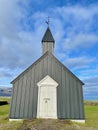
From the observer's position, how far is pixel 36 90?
55.0 feet

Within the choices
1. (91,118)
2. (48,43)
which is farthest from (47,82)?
(91,118)

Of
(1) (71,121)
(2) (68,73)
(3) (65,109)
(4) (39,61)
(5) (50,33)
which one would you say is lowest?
(1) (71,121)

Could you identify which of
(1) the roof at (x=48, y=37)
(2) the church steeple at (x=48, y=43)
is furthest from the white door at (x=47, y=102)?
(1) the roof at (x=48, y=37)

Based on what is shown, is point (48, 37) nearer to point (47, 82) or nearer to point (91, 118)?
point (47, 82)

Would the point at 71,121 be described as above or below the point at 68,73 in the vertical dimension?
below

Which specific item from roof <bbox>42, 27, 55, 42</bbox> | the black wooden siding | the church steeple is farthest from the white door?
roof <bbox>42, 27, 55, 42</bbox>

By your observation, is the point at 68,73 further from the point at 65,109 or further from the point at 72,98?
the point at 65,109

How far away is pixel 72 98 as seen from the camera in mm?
16531

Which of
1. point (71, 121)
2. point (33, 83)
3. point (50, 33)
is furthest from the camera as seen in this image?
point (50, 33)

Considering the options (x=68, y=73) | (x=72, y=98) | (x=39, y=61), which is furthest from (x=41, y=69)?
(x=72, y=98)

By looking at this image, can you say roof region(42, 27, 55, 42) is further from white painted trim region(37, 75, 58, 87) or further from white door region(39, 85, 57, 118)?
white door region(39, 85, 57, 118)

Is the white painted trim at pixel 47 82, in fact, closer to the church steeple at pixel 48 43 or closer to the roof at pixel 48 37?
the church steeple at pixel 48 43

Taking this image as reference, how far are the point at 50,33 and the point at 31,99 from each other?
8.46 metres

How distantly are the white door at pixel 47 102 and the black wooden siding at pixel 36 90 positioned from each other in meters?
0.49
